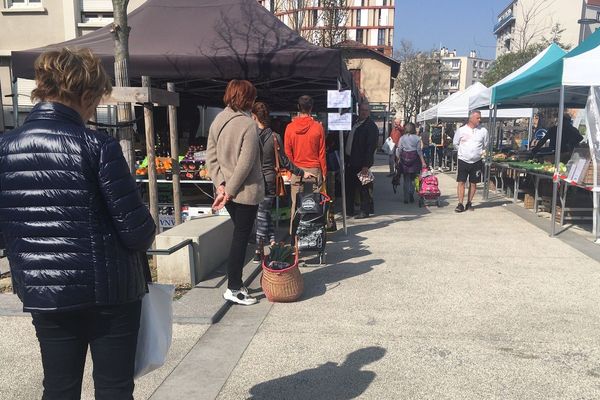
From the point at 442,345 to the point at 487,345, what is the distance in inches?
13.2

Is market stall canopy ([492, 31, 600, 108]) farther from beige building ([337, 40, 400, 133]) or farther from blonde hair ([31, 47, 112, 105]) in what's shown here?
beige building ([337, 40, 400, 133])

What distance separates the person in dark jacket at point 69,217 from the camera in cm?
169

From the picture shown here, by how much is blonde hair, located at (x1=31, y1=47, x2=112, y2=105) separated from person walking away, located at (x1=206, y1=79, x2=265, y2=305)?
7.17ft

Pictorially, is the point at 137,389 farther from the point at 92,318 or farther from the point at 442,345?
the point at 442,345

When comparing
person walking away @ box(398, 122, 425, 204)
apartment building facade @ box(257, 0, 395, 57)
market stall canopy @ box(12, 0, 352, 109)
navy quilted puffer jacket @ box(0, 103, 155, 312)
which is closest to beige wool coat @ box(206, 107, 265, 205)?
navy quilted puffer jacket @ box(0, 103, 155, 312)

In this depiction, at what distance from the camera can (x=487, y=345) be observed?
359 centimetres

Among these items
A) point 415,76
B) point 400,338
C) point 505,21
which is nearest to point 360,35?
point 505,21

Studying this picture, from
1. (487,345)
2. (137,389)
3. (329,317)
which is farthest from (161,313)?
(487,345)

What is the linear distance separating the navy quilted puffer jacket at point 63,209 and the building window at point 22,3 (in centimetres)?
1454

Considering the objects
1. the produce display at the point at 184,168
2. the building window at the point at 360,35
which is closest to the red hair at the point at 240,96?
the produce display at the point at 184,168

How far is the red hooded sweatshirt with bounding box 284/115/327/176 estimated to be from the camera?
623 centimetres

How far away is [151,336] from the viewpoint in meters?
2.04

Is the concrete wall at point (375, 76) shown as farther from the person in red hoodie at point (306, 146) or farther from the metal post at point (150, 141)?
the metal post at point (150, 141)

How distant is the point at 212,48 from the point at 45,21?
9755mm
